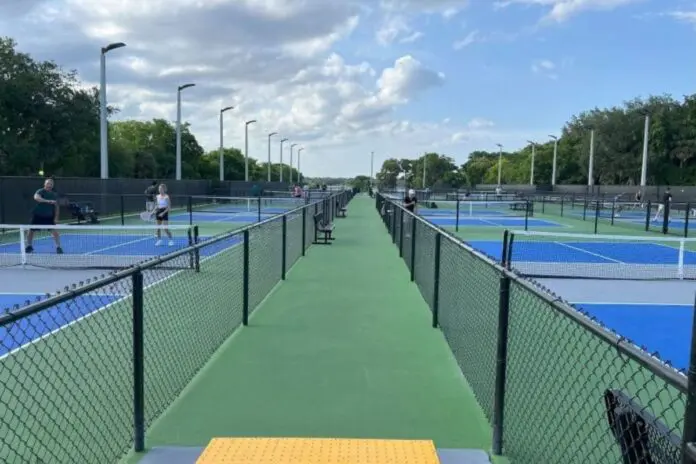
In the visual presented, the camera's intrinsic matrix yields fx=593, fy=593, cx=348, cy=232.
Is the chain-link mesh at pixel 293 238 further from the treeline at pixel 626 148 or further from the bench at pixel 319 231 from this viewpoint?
the treeline at pixel 626 148

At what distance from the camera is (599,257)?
15.7m

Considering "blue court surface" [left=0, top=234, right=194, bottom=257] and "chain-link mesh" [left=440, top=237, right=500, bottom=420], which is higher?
"chain-link mesh" [left=440, top=237, right=500, bottom=420]

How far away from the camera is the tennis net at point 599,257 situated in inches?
467

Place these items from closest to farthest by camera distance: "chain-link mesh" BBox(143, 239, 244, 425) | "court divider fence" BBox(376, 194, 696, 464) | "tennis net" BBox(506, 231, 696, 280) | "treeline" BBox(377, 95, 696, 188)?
"court divider fence" BBox(376, 194, 696, 464) < "chain-link mesh" BBox(143, 239, 244, 425) < "tennis net" BBox(506, 231, 696, 280) < "treeline" BBox(377, 95, 696, 188)

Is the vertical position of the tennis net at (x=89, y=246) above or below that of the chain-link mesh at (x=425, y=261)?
below

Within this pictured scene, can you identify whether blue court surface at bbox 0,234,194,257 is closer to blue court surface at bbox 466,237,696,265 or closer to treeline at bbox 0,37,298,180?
blue court surface at bbox 466,237,696,265

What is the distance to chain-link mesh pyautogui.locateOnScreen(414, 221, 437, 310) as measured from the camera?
8344 millimetres

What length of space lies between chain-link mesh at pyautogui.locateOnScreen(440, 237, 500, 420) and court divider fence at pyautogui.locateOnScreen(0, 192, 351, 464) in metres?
2.44

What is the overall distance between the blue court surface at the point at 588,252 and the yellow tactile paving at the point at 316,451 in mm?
10548

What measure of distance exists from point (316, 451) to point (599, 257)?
1378cm

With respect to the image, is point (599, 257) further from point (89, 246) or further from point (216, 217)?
point (216, 217)

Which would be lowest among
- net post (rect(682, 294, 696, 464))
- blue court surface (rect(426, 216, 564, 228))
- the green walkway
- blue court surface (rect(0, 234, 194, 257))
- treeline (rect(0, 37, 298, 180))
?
blue court surface (rect(0, 234, 194, 257))

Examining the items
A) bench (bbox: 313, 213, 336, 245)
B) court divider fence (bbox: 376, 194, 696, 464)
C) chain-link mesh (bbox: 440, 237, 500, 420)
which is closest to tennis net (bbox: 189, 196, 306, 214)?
bench (bbox: 313, 213, 336, 245)

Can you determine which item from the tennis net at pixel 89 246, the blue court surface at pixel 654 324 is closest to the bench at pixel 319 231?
the tennis net at pixel 89 246
